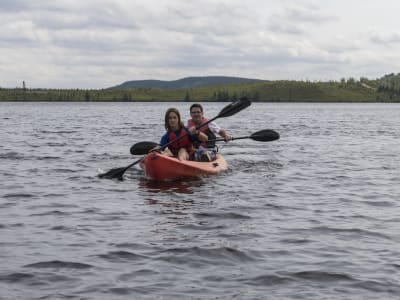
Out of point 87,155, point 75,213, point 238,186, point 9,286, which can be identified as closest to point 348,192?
point 238,186

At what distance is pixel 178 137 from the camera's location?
16.2 m

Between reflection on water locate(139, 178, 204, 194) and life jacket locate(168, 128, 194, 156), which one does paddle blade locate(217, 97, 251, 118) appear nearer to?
life jacket locate(168, 128, 194, 156)

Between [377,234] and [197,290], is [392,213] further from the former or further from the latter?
[197,290]

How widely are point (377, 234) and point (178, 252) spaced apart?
124 inches

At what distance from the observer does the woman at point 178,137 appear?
16.0m

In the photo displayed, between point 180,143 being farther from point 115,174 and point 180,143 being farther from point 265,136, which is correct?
point 265,136

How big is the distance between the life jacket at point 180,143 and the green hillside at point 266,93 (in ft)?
429

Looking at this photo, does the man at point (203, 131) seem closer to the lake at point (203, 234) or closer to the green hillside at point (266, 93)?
the lake at point (203, 234)

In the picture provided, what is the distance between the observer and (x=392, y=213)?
11430 mm

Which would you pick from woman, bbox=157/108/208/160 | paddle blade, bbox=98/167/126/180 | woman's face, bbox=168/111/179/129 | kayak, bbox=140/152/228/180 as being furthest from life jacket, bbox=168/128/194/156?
paddle blade, bbox=98/167/126/180

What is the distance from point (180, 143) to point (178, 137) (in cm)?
48

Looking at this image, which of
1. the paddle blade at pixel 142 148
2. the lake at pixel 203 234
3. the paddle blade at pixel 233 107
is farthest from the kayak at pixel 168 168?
the paddle blade at pixel 233 107

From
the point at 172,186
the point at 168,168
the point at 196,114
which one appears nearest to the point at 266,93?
the point at 196,114

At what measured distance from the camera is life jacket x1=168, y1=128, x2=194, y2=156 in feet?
53.5
